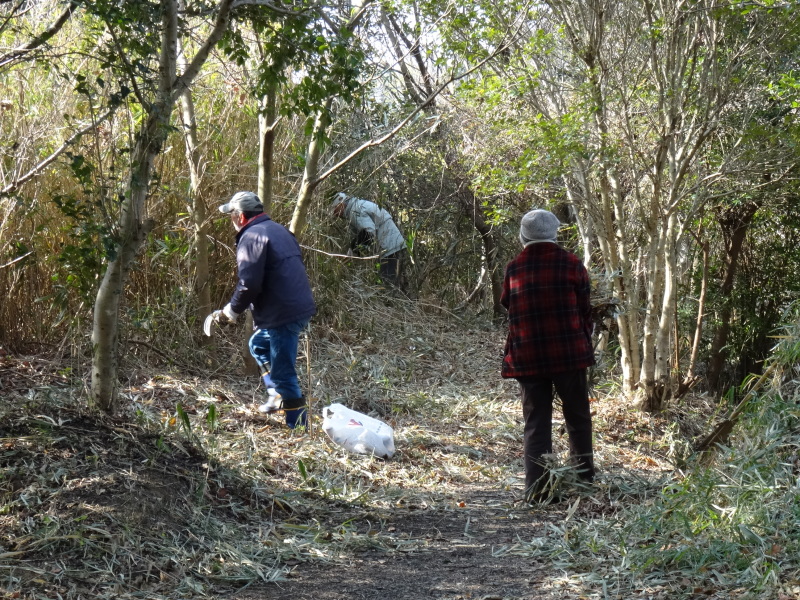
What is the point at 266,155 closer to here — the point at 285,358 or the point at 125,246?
the point at 285,358

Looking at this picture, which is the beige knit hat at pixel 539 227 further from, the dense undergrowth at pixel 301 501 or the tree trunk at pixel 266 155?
the tree trunk at pixel 266 155

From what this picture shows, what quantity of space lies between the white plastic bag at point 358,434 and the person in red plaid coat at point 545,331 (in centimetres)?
134

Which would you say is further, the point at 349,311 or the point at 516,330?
the point at 349,311

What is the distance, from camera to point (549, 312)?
510 centimetres

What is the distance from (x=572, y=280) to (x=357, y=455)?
81.8 inches

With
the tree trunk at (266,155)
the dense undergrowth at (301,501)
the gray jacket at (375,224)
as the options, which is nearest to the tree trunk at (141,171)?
the dense undergrowth at (301,501)

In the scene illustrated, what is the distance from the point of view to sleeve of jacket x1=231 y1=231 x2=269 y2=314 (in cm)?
650

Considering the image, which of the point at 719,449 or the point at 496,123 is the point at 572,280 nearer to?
the point at 719,449

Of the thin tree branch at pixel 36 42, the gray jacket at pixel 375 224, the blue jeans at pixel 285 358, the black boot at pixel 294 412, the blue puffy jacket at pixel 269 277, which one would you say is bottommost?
the black boot at pixel 294 412

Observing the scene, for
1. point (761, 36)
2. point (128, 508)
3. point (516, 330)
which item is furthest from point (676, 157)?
point (128, 508)

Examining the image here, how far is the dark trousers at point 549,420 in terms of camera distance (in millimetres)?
5188

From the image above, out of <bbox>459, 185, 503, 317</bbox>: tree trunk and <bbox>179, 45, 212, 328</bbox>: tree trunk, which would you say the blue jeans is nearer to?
<bbox>179, 45, 212, 328</bbox>: tree trunk

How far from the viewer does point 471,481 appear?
612 cm

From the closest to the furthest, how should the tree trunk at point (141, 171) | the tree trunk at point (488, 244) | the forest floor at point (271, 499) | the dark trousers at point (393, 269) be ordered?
the forest floor at point (271, 499) < the tree trunk at point (141, 171) < the dark trousers at point (393, 269) < the tree trunk at point (488, 244)
